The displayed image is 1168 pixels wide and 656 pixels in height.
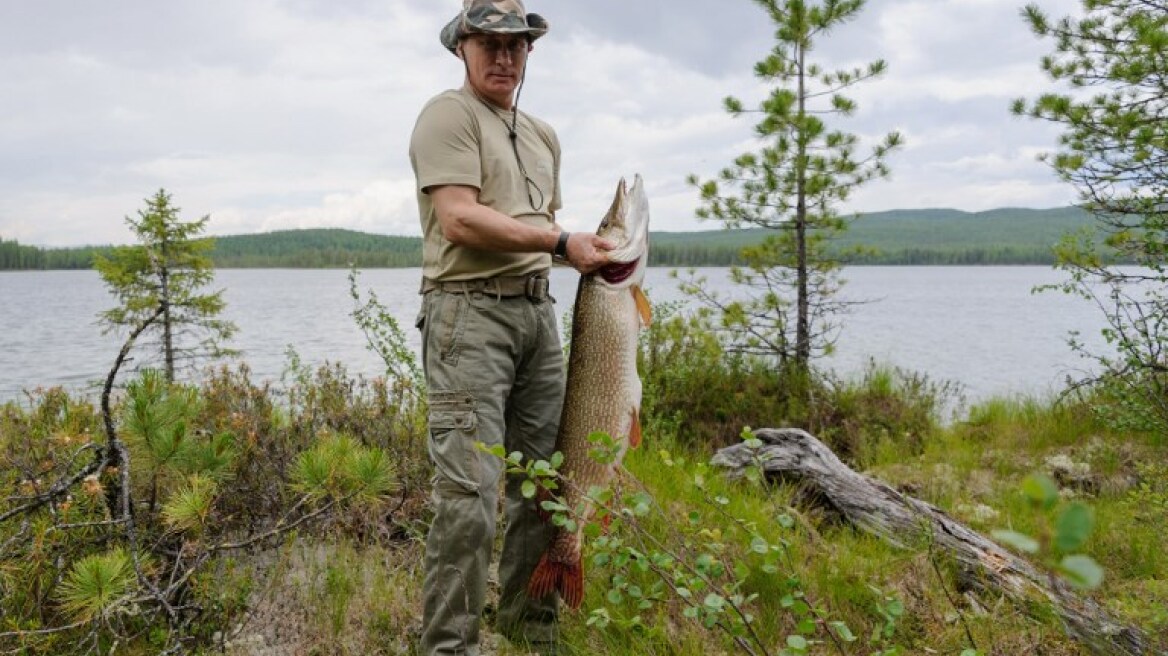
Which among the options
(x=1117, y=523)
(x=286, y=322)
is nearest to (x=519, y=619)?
(x=1117, y=523)

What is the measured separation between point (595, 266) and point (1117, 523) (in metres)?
4.61

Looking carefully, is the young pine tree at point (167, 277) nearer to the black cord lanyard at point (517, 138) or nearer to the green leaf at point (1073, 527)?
the black cord lanyard at point (517, 138)

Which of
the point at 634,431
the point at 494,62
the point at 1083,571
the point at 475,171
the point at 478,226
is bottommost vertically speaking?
the point at 634,431

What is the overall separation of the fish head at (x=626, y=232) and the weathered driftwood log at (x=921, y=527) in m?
0.99

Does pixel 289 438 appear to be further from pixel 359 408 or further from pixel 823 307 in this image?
pixel 823 307

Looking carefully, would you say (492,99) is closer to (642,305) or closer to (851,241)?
(642,305)

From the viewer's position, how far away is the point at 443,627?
361 cm

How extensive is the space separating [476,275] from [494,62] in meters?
0.99

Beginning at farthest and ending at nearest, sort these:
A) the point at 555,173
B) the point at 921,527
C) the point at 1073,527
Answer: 1. the point at 555,173
2. the point at 921,527
3. the point at 1073,527

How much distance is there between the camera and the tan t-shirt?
353 cm

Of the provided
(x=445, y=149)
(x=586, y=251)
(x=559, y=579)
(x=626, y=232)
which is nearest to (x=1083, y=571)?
(x=586, y=251)

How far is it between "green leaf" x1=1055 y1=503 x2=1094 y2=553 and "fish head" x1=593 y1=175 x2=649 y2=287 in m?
2.93

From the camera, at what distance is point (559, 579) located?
3816 mm

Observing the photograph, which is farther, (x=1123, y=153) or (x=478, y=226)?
(x=1123, y=153)
